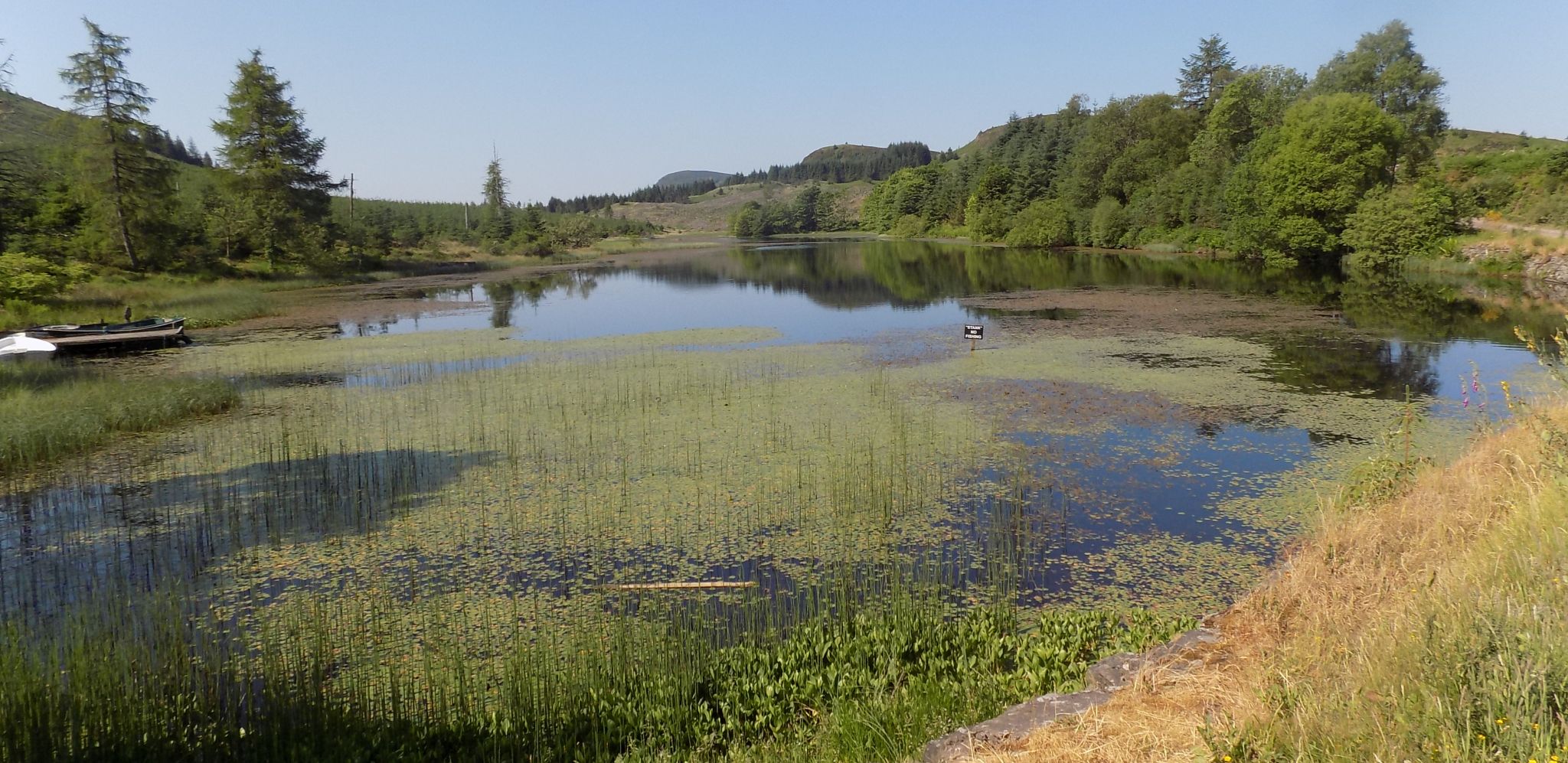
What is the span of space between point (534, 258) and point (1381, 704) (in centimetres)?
6644

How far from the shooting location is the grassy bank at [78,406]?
435 inches

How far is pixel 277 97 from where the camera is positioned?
4691 cm

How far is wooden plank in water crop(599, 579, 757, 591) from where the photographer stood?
6992 millimetres

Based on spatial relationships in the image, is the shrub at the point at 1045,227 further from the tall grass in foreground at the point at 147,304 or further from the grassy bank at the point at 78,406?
the grassy bank at the point at 78,406

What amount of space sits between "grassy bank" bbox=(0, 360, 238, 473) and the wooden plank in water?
29.0ft

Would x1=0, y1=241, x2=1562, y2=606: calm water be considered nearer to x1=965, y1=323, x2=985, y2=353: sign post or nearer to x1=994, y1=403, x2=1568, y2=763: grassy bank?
x1=965, y1=323, x2=985, y2=353: sign post

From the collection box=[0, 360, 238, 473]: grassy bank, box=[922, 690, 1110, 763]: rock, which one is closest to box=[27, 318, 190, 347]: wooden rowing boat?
box=[0, 360, 238, 473]: grassy bank

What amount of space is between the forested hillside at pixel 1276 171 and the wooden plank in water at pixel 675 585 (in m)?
40.0

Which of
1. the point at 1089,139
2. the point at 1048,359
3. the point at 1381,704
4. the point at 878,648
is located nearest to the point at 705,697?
the point at 878,648

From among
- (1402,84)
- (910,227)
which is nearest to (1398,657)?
(1402,84)

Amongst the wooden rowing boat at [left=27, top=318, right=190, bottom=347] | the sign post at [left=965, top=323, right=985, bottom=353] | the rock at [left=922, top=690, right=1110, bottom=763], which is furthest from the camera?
the wooden rowing boat at [left=27, top=318, right=190, bottom=347]

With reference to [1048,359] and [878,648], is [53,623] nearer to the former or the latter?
[878,648]

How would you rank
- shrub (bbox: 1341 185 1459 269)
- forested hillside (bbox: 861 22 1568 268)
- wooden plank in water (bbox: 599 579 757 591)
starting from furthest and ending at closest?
forested hillside (bbox: 861 22 1568 268) < shrub (bbox: 1341 185 1459 269) < wooden plank in water (bbox: 599 579 757 591)

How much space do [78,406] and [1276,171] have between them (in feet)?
151
